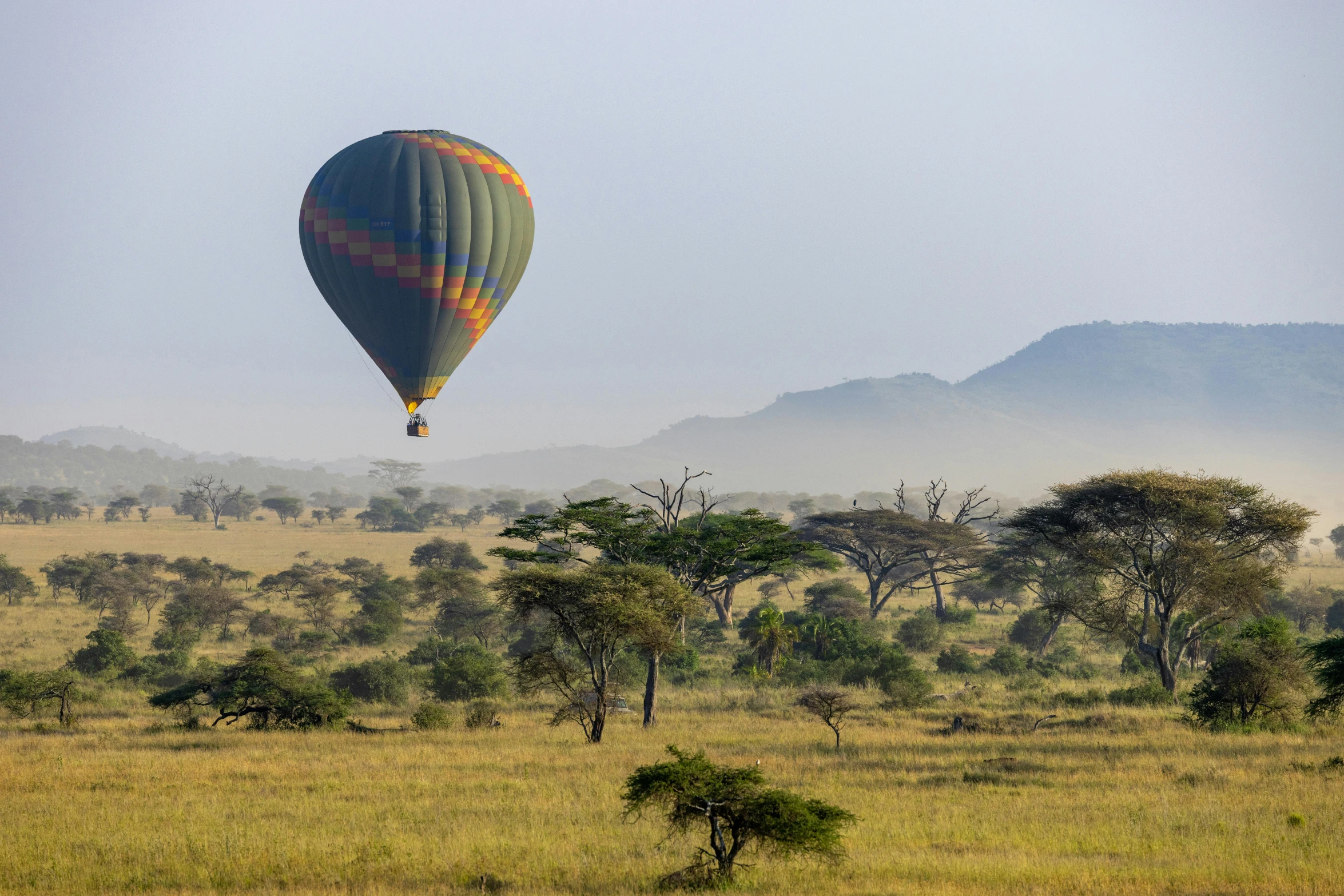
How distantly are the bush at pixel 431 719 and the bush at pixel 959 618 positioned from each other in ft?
106

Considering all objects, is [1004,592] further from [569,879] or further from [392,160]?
[569,879]

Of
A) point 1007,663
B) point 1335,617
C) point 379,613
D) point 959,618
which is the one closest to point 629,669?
point 1007,663

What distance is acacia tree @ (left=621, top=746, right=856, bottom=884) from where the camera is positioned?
13656 mm

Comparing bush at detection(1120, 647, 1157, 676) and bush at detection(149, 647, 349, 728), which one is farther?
bush at detection(1120, 647, 1157, 676)

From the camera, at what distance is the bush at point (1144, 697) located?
31.5m

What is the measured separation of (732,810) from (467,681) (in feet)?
72.9

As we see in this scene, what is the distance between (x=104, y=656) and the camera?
1554 inches

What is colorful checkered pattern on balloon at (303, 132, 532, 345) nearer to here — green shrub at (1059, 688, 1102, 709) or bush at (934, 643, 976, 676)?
bush at (934, 643, 976, 676)

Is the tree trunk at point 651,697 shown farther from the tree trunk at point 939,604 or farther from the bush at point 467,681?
the tree trunk at point 939,604

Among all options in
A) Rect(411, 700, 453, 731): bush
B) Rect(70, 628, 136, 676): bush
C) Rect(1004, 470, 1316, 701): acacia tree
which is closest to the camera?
Rect(411, 700, 453, 731): bush

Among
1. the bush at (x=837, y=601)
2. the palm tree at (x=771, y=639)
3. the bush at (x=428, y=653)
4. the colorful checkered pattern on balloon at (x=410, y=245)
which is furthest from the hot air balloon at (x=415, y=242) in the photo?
the bush at (x=837, y=601)

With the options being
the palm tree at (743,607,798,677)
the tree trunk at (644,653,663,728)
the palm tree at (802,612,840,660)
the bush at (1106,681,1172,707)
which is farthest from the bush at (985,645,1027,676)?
the tree trunk at (644,653,663,728)

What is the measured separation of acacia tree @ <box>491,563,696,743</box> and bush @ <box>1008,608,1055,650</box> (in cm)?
2588

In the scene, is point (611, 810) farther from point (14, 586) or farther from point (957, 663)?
point (14, 586)
